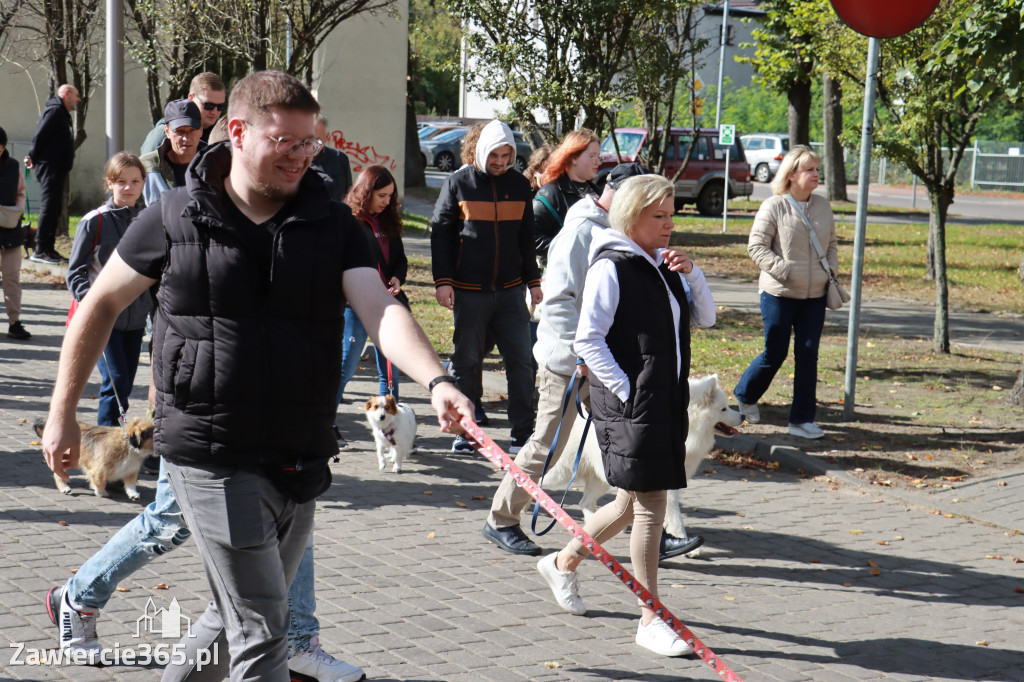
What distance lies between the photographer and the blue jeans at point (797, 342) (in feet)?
28.3

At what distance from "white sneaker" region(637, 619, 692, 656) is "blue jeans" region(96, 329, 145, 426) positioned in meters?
3.84

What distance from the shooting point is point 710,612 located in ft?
17.4

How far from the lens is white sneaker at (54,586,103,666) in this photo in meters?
4.21

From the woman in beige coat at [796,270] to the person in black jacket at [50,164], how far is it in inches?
439

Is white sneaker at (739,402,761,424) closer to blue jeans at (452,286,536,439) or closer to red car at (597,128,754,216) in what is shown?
blue jeans at (452,286,536,439)

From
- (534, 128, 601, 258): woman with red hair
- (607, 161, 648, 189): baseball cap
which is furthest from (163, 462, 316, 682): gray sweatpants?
(534, 128, 601, 258): woman with red hair

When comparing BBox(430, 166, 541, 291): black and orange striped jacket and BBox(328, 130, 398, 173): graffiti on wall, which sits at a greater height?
BBox(328, 130, 398, 173): graffiti on wall

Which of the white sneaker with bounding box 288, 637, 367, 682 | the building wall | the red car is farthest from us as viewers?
the red car

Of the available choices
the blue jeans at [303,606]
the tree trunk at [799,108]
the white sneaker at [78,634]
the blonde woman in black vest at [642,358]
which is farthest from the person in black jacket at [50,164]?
the tree trunk at [799,108]

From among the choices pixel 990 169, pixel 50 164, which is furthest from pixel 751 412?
pixel 990 169

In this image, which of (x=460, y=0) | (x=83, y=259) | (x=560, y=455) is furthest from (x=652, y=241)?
(x=460, y=0)

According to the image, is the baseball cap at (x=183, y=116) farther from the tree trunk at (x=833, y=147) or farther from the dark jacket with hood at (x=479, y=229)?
the tree trunk at (x=833, y=147)

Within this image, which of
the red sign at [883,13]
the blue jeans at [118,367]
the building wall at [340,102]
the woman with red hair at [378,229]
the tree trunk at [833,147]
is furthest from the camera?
the tree trunk at [833,147]

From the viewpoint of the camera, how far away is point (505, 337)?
782 cm
